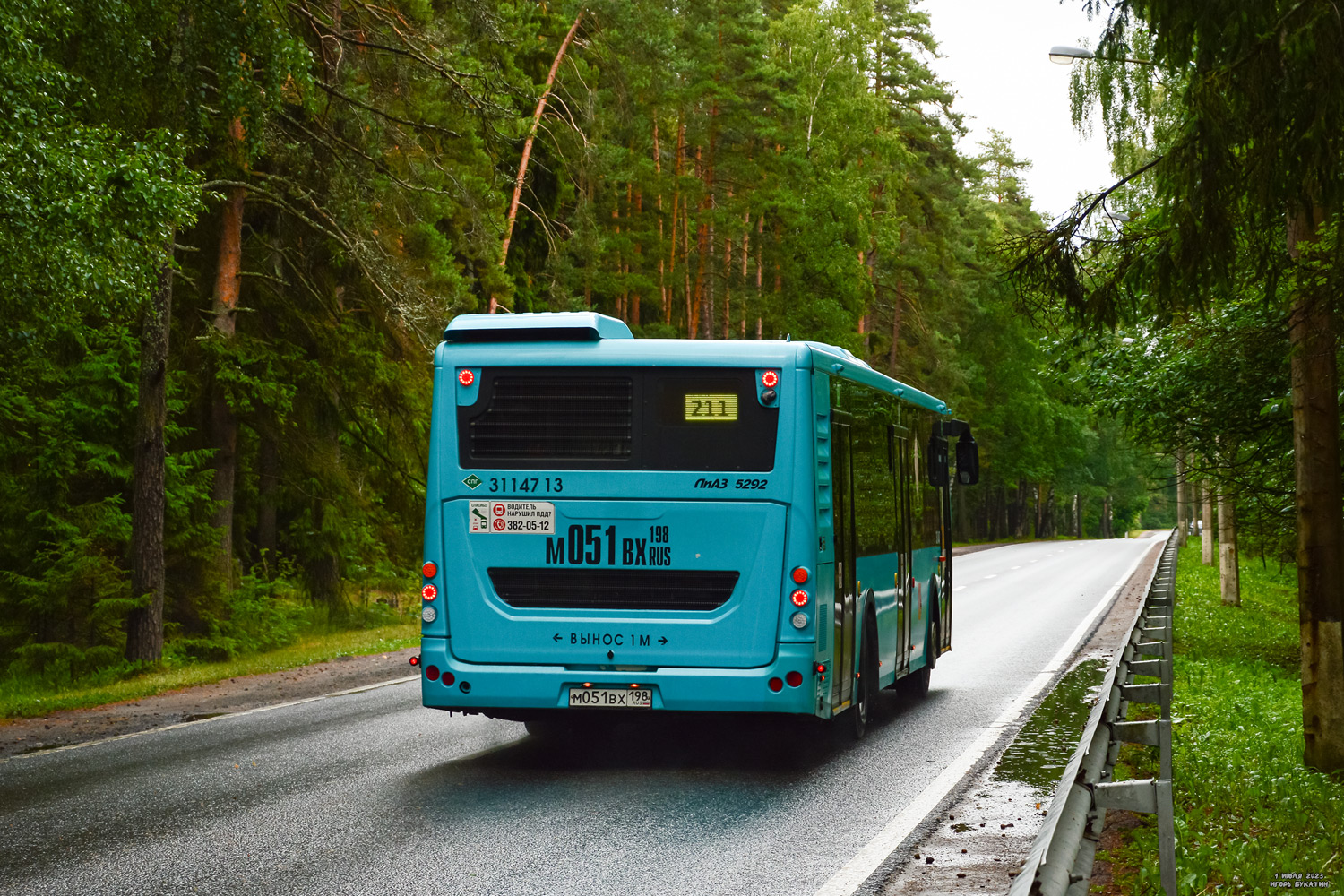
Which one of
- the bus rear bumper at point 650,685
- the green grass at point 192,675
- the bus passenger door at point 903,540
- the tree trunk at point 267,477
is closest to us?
the bus rear bumper at point 650,685

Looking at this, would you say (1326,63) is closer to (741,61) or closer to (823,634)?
(823,634)

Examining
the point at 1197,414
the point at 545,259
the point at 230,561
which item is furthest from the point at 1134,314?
the point at 545,259

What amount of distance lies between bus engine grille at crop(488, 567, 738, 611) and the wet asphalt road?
3.87 ft

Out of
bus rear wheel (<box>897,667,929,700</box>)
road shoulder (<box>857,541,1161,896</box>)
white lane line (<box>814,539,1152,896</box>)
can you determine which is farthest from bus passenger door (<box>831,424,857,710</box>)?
bus rear wheel (<box>897,667,929,700</box>)

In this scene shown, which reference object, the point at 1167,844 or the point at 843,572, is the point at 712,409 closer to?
the point at 843,572

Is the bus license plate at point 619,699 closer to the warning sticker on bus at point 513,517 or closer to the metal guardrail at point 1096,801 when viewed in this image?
the warning sticker on bus at point 513,517

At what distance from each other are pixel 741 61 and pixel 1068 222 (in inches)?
1741

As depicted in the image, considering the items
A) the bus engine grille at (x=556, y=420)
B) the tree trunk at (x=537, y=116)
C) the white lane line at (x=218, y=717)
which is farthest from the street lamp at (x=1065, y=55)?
the tree trunk at (x=537, y=116)

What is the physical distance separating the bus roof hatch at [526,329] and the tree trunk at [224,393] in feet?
40.7

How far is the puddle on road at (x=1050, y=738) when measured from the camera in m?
9.73

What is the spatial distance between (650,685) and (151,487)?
1176 centimetres

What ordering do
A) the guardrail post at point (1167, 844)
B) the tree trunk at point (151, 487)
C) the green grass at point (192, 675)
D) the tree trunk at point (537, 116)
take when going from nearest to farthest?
the guardrail post at point (1167, 844) < the green grass at point (192, 675) < the tree trunk at point (151, 487) < the tree trunk at point (537, 116)

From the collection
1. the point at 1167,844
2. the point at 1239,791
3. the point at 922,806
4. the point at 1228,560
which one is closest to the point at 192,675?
the point at 922,806

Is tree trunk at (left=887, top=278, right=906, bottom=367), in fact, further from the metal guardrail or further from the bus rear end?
the metal guardrail
